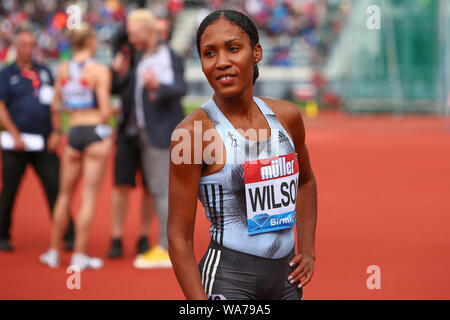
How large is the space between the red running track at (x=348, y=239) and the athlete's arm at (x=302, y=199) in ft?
8.33

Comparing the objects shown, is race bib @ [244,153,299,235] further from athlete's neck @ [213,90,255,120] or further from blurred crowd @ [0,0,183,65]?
blurred crowd @ [0,0,183,65]

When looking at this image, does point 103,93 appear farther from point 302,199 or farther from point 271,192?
point 271,192

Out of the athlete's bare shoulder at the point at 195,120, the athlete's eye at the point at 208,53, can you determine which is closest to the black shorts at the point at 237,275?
the athlete's bare shoulder at the point at 195,120

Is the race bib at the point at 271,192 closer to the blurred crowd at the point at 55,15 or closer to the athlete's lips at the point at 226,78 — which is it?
the athlete's lips at the point at 226,78

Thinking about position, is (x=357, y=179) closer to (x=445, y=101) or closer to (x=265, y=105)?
(x=265, y=105)

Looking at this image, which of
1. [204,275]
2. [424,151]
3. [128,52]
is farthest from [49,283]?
[424,151]

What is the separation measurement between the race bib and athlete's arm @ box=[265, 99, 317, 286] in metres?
0.14

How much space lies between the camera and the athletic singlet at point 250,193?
2426 mm

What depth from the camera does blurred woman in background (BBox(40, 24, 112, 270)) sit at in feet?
19.9

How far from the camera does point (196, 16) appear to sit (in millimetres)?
36312

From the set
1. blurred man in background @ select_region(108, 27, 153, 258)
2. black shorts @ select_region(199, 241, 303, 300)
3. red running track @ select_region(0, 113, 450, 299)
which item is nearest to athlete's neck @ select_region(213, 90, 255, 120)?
black shorts @ select_region(199, 241, 303, 300)

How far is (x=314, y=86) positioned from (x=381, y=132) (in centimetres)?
1088

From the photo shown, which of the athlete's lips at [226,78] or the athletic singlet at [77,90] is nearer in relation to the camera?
the athlete's lips at [226,78]

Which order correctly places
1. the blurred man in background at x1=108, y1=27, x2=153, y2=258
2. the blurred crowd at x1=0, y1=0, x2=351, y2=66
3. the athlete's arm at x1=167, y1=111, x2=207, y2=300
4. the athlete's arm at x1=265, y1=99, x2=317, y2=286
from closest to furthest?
1. the athlete's arm at x1=167, y1=111, x2=207, y2=300
2. the athlete's arm at x1=265, y1=99, x2=317, y2=286
3. the blurred man in background at x1=108, y1=27, x2=153, y2=258
4. the blurred crowd at x1=0, y1=0, x2=351, y2=66
